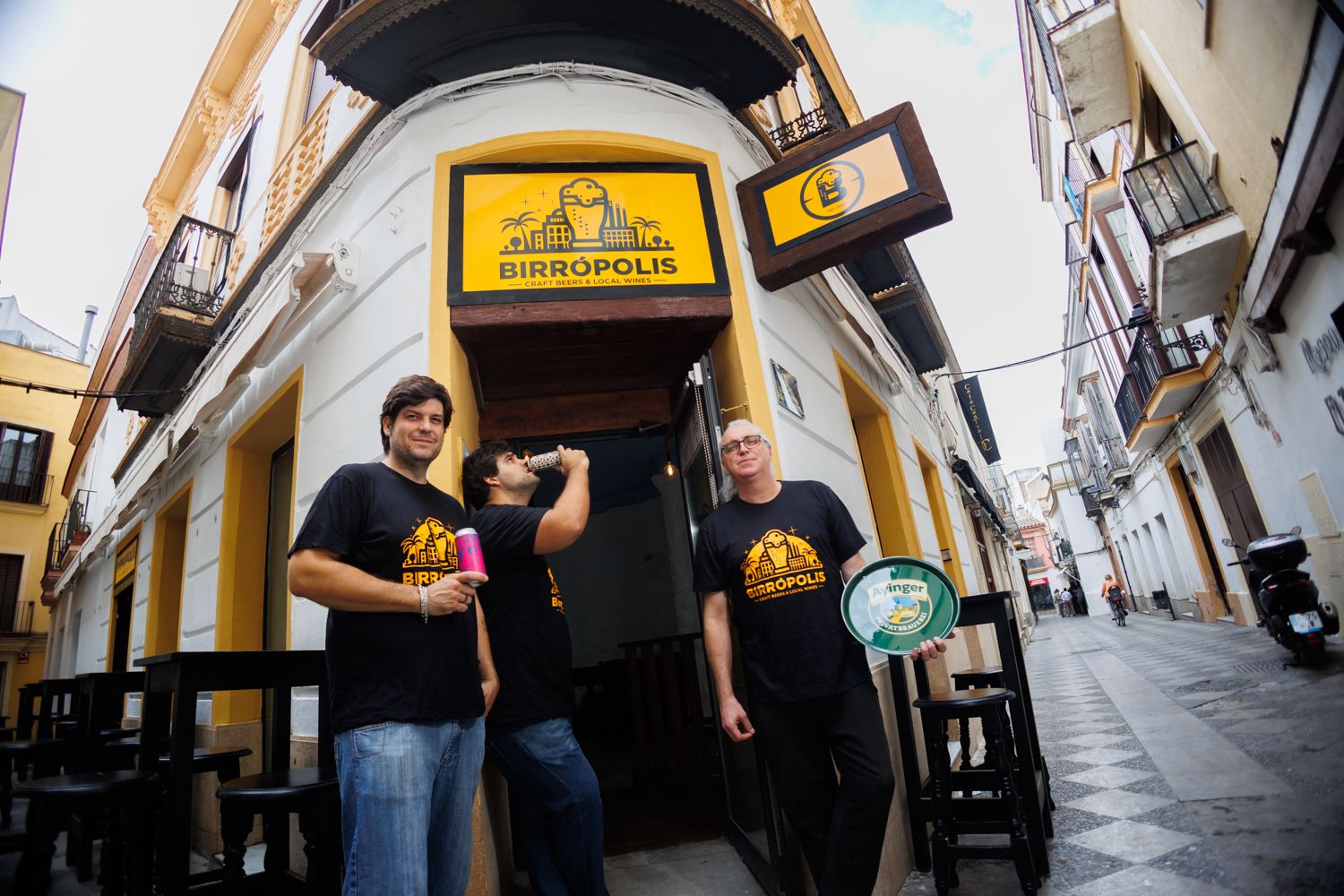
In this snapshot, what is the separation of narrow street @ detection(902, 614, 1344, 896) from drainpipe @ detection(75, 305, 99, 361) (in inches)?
1060

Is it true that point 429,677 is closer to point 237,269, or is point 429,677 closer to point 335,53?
point 335,53

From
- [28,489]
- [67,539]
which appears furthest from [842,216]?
[28,489]

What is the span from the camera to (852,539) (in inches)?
96.0

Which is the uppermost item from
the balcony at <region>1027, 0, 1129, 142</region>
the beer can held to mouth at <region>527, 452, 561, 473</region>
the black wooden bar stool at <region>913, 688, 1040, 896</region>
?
the balcony at <region>1027, 0, 1129, 142</region>

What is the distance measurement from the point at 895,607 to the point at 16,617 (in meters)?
23.2

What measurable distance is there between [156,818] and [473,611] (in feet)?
5.90

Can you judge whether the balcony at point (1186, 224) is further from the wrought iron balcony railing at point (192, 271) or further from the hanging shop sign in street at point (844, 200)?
the wrought iron balcony railing at point (192, 271)

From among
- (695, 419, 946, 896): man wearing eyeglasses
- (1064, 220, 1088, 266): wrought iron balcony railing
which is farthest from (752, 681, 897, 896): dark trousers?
(1064, 220, 1088, 266): wrought iron balcony railing

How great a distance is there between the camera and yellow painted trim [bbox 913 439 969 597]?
22.8ft

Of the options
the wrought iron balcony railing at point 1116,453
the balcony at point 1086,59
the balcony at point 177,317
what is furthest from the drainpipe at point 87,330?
the wrought iron balcony railing at point 1116,453

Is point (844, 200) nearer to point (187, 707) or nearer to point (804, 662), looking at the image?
point (804, 662)

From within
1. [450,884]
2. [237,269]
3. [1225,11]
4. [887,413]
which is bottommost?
[450,884]

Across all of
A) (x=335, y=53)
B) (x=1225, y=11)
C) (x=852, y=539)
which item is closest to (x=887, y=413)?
(x=852, y=539)

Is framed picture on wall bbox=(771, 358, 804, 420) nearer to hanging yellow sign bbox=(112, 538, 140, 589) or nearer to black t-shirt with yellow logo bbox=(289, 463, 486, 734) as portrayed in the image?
black t-shirt with yellow logo bbox=(289, 463, 486, 734)
